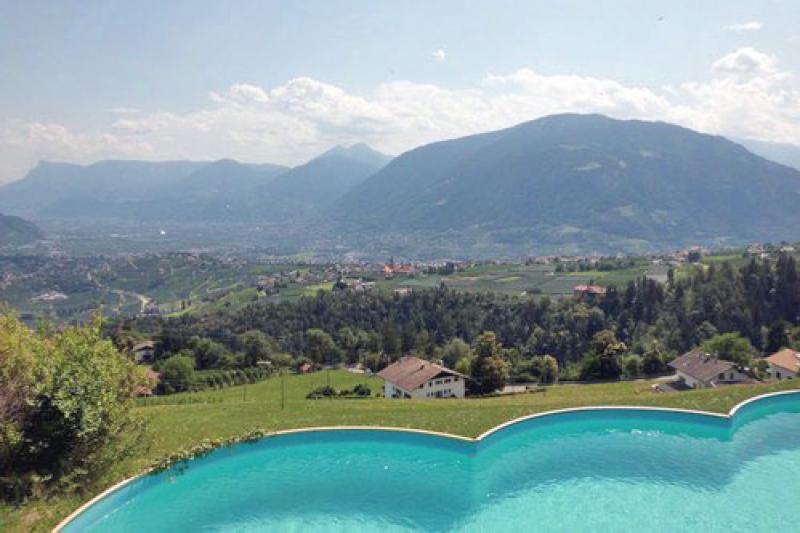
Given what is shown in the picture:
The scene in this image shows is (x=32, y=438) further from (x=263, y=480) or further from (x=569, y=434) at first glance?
(x=569, y=434)

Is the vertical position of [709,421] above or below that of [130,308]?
above

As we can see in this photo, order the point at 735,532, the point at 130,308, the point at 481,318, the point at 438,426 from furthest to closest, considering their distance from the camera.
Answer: the point at 130,308
the point at 481,318
the point at 438,426
the point at 735,532

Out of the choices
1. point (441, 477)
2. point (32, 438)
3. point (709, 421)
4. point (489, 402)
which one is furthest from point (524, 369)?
point (32, 438)

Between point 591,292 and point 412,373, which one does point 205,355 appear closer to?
point 412,373

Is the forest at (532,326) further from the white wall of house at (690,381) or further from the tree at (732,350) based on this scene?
the white wall of house at (690,381)

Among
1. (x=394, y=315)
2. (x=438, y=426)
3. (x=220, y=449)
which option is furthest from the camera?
(x=394, y=315)

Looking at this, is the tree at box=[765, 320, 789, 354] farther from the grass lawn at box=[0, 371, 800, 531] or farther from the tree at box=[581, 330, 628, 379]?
the grass lawn at box=[0, 371, 800, 531]

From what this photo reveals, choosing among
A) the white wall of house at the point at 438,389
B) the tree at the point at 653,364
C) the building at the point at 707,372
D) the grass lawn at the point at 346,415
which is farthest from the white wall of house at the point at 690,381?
the white wall of house at the point at 438,389

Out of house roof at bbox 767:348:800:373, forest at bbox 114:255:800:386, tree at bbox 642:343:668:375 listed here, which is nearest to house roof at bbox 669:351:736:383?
tree at bbox 642:343:668:375
